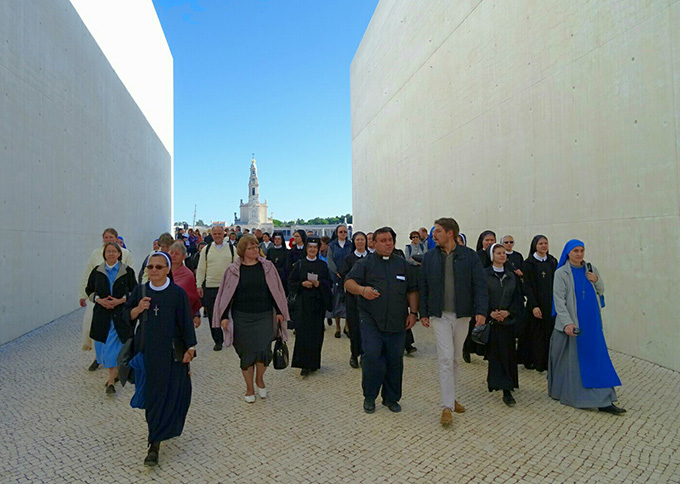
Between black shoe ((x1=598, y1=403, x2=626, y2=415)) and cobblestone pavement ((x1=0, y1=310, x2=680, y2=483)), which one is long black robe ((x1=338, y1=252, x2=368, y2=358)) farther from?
black shoe ((x1=598, y1=403, x2=626, y2=415))

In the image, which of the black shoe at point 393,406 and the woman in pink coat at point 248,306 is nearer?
the black shoe at point 393,406

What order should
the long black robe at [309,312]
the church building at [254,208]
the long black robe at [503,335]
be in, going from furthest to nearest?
the church building at [254,208]
the long black robe at [309,312]
the long black robe at [503,335]

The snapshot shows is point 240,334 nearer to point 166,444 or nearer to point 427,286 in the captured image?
point 166,444

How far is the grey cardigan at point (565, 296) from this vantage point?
4805 millimetres

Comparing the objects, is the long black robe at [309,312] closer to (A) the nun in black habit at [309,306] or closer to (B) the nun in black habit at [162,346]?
(A) the nun in black habit at [309,306]

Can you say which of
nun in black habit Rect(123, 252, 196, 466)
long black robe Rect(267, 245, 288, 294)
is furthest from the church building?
nun in black habit Rect(123, 252, 196, 466)

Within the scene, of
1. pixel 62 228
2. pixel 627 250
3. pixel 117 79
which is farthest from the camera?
pixel 117 79

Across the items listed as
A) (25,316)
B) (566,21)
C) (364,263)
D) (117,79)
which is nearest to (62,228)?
(25,316)

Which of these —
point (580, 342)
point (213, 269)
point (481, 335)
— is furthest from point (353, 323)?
point (580, 342)

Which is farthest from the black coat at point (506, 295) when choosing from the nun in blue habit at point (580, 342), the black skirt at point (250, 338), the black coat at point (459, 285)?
the black skirt at point (250, 338)

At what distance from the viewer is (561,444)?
392cm

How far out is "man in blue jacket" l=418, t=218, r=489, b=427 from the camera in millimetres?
4426

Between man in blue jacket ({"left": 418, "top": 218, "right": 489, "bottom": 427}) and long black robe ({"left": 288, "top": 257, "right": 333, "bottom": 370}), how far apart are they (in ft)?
6.44

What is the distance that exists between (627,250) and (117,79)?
1480 cm
